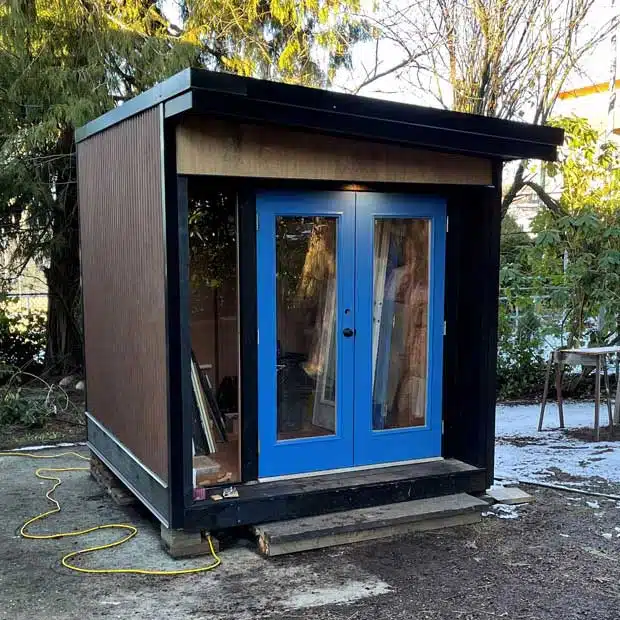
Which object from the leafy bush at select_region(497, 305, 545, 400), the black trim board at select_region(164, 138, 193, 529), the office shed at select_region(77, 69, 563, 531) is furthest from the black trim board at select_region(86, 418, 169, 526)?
the leafy bush at select_region(497, 305, 545, 400)

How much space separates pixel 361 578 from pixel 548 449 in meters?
3.05

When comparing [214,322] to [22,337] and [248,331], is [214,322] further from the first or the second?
[22,337]

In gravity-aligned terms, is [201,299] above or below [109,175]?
below

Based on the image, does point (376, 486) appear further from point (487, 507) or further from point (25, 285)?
point (25, 285)

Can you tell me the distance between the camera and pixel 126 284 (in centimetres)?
426

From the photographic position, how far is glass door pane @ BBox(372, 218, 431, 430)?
4480 mm

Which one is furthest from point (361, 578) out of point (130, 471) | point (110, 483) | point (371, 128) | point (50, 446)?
point (50, 446)

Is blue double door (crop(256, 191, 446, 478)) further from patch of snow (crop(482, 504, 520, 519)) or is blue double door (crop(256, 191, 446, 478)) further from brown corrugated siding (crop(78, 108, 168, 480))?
brown corrugated siding (crop(78, 108, 168, 480))

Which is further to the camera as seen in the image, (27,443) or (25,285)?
(25,285)

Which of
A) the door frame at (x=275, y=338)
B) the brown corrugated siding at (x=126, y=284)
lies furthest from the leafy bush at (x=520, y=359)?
the brown corrugated siding at (x=126, y=284)

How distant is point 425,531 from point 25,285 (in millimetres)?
6609

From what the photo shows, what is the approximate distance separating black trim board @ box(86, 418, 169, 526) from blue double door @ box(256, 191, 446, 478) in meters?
0.65

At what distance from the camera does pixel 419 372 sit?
182 inches

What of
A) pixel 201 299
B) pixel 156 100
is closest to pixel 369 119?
pixel 156 100
